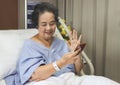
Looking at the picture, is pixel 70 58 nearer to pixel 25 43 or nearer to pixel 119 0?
pixel 25 43

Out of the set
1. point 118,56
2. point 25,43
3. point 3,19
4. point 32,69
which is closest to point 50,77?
point 32,69

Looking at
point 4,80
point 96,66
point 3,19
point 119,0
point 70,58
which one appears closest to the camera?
point 70,58

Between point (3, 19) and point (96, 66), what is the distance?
1.12 metres

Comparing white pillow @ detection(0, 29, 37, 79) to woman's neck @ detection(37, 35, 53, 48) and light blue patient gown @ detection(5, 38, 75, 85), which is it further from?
woman's neck @ detection(37, 35, 53, 48)

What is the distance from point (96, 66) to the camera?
103 inches

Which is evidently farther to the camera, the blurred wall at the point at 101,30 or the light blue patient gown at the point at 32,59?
the blurred wall at the point at 101,30

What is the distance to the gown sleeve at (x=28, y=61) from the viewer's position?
167cm

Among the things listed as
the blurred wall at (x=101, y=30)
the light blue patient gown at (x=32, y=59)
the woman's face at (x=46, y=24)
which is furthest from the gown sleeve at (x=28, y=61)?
the blurred wall at (x=101, y=30)

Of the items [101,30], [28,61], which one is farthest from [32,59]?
[101,30]

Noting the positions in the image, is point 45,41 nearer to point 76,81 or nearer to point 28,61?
point 28,61

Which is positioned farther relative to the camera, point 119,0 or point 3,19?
point 3,19

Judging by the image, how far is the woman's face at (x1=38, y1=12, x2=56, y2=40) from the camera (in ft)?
5.72

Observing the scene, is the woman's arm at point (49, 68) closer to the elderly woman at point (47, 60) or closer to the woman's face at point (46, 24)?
the elderly woman at point (47, 60)

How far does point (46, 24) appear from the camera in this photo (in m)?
1.75
